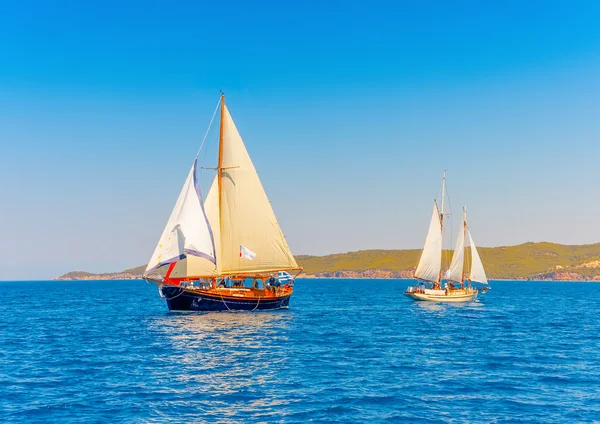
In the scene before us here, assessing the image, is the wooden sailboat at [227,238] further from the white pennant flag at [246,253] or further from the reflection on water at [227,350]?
the reflection on water at [227,350]

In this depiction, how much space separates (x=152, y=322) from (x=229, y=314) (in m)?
8.71

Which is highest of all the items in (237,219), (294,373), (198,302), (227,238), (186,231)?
(237,219)

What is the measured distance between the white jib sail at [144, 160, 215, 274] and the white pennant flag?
5.59 metres

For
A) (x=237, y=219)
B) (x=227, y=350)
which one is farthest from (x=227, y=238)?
(x=227, y=350)

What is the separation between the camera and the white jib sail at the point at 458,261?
106 m

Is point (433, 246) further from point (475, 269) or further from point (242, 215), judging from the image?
point (242, 215)

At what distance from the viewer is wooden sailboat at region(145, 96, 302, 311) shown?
68125 mm

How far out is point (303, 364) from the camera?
39656 mm

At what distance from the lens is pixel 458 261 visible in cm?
10738

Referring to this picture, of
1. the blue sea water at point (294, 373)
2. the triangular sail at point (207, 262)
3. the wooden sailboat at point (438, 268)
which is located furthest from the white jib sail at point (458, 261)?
the triangular sail at point (207, 262)

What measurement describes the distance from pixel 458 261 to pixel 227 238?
5085 centimetres

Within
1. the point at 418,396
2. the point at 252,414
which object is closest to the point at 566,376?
the point at 418,396

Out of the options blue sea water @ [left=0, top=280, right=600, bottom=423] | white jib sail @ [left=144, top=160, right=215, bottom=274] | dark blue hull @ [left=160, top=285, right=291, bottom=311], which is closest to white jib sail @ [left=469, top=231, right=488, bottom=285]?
blue sea water @ [left=0, top=280, right=600, bottom=423]

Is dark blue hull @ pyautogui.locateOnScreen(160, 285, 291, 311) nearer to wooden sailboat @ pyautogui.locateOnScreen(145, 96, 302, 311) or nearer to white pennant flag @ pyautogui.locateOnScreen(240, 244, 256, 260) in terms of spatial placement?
wooden sailboat @ pyautogui.locateOnScreen(145, 96, 302, 311)
